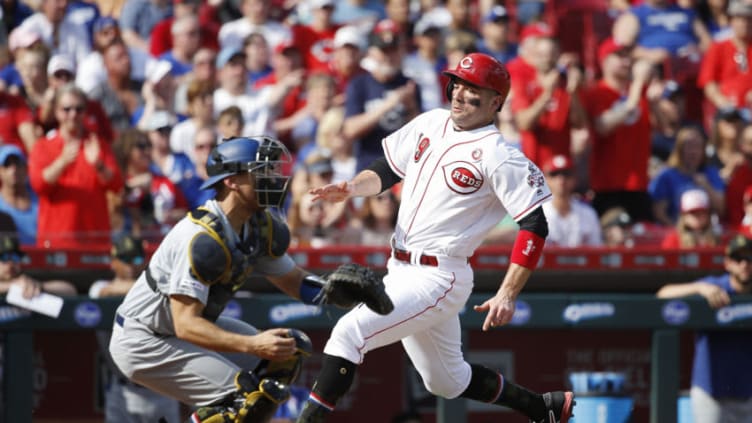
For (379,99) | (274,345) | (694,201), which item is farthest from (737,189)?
(274,345)

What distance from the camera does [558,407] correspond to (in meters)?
6.00

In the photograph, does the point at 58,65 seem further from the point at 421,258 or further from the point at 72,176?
the point at 421,258

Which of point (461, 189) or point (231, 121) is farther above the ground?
point (231, 121)

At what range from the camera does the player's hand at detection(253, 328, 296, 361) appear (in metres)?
5.39

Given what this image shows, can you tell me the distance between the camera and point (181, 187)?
28.2 ft

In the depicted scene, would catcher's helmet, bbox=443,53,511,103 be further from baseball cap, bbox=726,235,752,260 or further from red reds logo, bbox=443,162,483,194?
baseball cap, bbox=726,235,752,260

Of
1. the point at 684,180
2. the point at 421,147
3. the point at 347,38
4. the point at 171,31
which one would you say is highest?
the point at 171,31

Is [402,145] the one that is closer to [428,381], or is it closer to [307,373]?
[428,381]

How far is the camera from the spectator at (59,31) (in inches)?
385

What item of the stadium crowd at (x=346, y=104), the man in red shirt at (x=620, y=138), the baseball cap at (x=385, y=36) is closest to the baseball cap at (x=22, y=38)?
the stadium crowd at (x=346, y=104)

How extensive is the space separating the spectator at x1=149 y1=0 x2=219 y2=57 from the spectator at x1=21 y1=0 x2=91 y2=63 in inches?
22.6

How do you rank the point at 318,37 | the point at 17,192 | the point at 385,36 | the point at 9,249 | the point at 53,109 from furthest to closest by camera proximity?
the point at 318,37, the point at 385,36, the point at 53,109, the point at 17,192, the point at 9,249

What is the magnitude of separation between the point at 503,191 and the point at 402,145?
1.98ft

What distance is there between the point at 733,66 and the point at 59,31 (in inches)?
204
